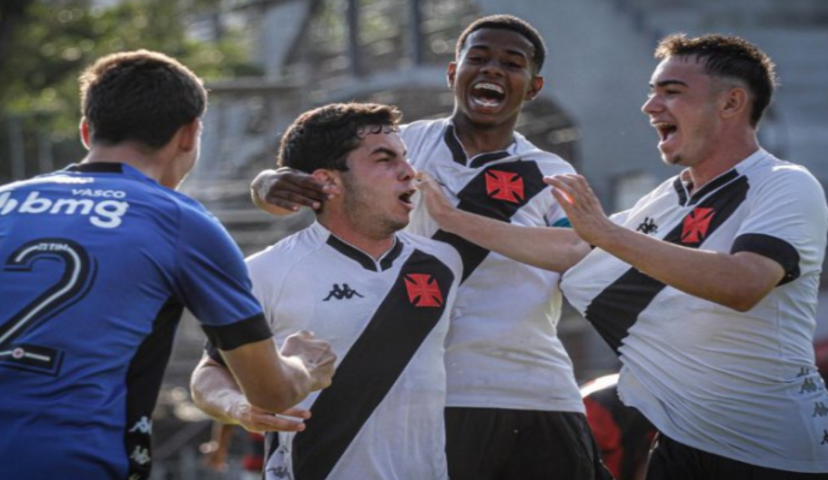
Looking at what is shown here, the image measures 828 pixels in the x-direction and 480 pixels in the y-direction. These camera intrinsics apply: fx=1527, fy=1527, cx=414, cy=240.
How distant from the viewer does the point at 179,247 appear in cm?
383

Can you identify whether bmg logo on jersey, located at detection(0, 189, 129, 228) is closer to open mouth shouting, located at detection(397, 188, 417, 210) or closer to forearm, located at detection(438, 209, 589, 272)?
open mouth shouting, located at detection(397, 188, 417, 210)

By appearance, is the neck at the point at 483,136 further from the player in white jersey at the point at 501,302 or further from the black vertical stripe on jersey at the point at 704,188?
the black vertical stripe on jersey at the point at 704,188

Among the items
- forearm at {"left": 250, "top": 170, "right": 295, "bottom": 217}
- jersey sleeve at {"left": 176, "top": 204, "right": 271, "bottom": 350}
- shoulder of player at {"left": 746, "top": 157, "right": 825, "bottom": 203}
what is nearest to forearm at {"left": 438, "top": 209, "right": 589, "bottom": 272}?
forearm at {"left": 250, "top": 170, "right": 295, "bottom": 217}

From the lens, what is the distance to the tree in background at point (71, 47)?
60.5 feet

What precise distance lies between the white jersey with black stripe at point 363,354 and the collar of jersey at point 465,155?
1.98 ft

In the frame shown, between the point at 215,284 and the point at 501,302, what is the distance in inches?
66.1

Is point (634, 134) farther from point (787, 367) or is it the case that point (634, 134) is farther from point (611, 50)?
point (787, 367)

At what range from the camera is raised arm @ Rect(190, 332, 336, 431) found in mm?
3950

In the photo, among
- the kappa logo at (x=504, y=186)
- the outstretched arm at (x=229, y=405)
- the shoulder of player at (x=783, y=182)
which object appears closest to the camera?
the outstretched arm at (x=229, y=405)

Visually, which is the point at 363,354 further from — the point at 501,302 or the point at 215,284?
the point at 215,284

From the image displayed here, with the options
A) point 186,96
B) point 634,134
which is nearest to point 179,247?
point 186,96

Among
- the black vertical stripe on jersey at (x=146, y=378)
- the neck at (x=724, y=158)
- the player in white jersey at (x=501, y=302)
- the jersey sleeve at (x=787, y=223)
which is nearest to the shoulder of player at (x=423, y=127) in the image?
the player in white jersey at (x=501, y=302)

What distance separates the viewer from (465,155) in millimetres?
5496

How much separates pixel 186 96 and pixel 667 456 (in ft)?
6.92
